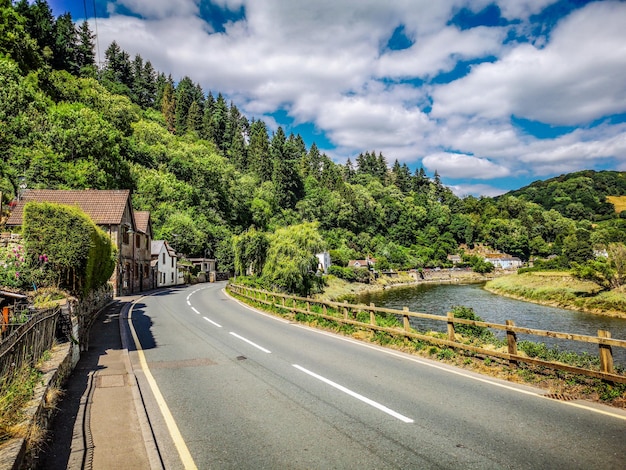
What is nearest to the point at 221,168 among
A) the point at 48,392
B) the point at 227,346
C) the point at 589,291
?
the point at 589,291

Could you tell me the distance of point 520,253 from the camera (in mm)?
135375

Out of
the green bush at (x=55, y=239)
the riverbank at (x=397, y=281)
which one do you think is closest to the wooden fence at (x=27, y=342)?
the green bush at (x=55, y=239)

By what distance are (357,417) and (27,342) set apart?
225 inches

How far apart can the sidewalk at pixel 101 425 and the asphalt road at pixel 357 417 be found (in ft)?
0.90

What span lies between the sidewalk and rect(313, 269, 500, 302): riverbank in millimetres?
42004

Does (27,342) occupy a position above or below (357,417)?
above

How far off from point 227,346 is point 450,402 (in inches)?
291

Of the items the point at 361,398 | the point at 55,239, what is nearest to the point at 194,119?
the point at 55,239

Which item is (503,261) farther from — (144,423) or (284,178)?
(144,423)

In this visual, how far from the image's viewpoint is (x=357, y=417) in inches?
237

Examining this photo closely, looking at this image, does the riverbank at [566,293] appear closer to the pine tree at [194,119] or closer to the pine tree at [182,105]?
the pine tree at [194,119]

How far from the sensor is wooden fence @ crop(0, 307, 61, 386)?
5.38 meters

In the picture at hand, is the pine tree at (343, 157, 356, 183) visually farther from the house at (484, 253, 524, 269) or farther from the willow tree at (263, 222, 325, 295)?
the willow tree at (263, 222, 325, 295)

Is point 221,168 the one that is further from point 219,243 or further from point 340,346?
point 340,346
